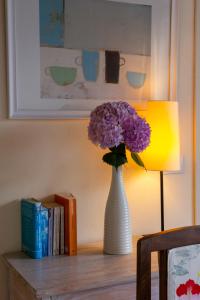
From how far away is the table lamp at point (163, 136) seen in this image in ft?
6.68

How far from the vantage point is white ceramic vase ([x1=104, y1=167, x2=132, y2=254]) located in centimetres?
192

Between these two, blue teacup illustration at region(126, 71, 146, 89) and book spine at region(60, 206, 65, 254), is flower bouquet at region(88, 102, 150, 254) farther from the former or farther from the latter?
blue teacup illustration at region(126, 71, 146, 89)

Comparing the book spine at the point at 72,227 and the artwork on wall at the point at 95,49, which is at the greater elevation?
the artwork on wall at the point at 95,49

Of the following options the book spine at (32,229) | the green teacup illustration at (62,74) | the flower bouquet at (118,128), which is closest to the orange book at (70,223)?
the book spine at (32,229)

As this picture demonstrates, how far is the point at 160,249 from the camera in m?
1.29

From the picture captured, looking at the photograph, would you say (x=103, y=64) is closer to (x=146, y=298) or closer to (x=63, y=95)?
(x=63, y=95)

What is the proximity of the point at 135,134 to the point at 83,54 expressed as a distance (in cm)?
48

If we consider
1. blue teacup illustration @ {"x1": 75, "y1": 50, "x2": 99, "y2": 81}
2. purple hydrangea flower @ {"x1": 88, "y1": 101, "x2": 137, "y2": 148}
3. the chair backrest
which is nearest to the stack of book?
purple hydrangea flower @ {"x1": 88, "y1": 101, "x2": 137, "y2": 148}

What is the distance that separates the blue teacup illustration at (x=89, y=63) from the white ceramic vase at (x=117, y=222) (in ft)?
1.44

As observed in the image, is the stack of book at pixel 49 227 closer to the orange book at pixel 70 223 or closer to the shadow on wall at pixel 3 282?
the orange book at pixel 70 223

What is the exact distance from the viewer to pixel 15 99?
1.92 metres

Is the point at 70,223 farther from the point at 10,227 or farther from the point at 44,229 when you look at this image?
the point at 10,227

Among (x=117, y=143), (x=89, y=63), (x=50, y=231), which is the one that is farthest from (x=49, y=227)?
(x=89, y=63)

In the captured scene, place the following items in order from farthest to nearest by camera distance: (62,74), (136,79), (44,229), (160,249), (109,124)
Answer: (136,79), (62,74), (44,229), (109,124), (160,249)
